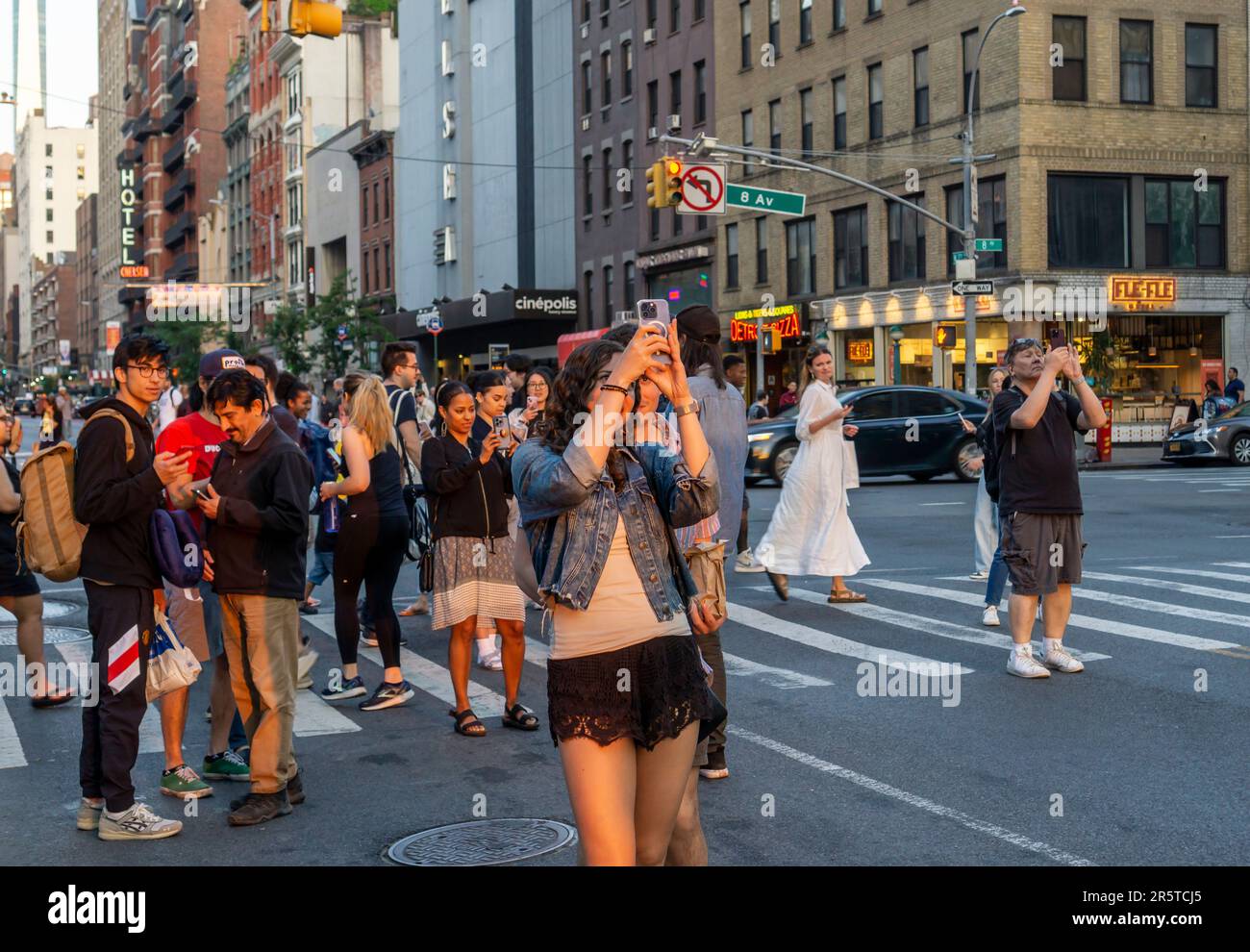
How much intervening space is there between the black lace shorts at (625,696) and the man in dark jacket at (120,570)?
2.58 meters

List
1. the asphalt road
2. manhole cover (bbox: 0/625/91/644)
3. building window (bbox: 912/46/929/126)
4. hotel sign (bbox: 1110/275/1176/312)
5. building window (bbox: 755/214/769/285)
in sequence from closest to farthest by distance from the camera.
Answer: the asphalt road, manhole cover (bbox: 0/625/91/644), hotel sign (bbox: 1110/275/1176/312), building window (bbox: 912/46/929/126), building window (bbox: 755/214/769/285)

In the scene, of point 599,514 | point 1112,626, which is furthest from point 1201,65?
point 599,514

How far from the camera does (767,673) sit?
10.1m

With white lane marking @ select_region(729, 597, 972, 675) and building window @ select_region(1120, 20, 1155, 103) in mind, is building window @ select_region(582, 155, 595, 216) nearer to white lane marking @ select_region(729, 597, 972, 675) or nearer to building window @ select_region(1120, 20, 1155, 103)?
building window @ select_region(1120, 20, 1155, 103)

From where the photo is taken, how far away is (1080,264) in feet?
123

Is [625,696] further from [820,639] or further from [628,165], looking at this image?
[628,165]

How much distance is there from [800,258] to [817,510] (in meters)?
33.4

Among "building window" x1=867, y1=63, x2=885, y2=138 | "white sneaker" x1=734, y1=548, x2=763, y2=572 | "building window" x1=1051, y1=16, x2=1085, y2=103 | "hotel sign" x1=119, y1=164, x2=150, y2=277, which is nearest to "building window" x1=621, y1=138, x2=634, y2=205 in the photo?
"building window" x1=867, y1=63, x2=885, y2=138

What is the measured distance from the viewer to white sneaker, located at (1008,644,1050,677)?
9.52 metres

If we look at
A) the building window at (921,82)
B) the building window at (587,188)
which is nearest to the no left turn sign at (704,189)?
the building window at (921,82)

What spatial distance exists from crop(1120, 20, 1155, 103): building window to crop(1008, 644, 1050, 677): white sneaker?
31428 millimetres
